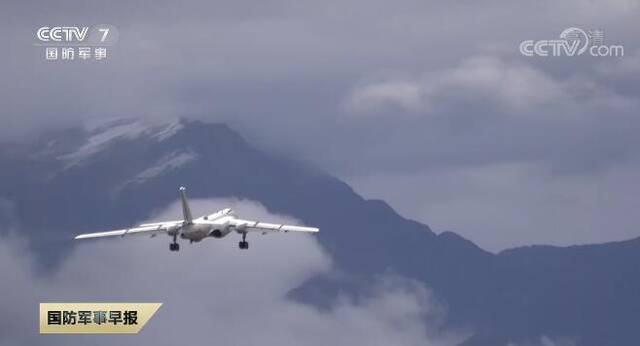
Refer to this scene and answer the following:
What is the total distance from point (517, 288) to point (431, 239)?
8.17 meters

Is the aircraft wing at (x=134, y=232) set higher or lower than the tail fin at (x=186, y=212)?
higher

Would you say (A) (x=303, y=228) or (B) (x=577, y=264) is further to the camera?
(B) (x=577, y=264)

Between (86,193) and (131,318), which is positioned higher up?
(86,193)

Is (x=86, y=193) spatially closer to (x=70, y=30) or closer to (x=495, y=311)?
(x=70, y=30)

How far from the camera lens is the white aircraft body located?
10262cm

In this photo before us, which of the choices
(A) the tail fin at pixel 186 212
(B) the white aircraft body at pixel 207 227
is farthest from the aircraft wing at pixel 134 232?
(A) the tail fin at pixel 186 212

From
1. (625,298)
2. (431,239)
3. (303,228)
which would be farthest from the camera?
(625,298)

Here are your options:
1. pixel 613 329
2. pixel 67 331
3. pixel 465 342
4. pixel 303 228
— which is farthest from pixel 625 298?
pixel 67 331

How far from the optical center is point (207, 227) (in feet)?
337

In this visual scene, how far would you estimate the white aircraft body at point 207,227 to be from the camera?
10262cm

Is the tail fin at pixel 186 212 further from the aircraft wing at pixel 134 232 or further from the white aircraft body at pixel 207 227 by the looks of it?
the aircraft wing at pixel 134 232

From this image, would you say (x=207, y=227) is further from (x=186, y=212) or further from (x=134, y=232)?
(x=134, y=232)

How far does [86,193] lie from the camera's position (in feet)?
371

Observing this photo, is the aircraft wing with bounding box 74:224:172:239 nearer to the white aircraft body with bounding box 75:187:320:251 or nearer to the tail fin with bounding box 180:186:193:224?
the white aircraft body with bounding box 75:187:320:251
